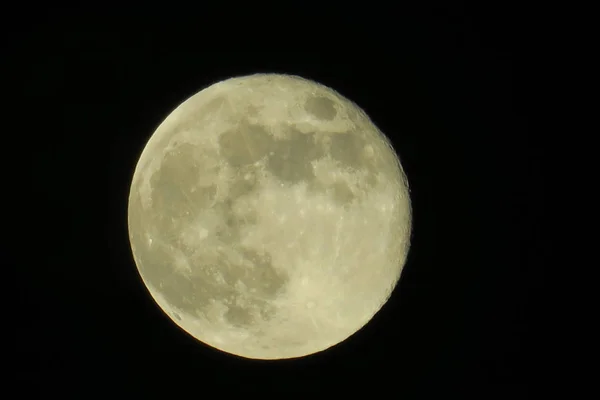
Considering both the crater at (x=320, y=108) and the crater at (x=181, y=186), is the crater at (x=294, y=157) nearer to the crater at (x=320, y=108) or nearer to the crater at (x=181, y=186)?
the crater at (x=320, y=108)

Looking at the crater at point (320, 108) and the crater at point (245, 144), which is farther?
the crater at point (320, 108)

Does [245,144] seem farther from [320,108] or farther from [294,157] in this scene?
[320,108]

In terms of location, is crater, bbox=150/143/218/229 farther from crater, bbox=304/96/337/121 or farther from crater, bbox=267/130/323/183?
crater, bbox=304/96/337/121

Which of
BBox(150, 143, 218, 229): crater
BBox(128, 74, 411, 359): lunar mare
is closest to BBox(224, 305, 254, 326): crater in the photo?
BBox(128, 74, 411, 359): lunar mare

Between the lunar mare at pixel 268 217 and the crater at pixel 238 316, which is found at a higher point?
the lunar mare at pixel 268 217

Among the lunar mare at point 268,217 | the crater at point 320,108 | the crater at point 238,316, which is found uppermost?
the crater at point 320,108

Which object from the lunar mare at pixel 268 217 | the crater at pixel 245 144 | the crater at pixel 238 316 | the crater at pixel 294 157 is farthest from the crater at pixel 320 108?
the crater at pixel 238 316

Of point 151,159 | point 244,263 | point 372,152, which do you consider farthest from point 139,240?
point 372,152

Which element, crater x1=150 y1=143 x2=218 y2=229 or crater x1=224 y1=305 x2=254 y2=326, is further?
crater x1=224 y1=305 x2=254 y2=326
